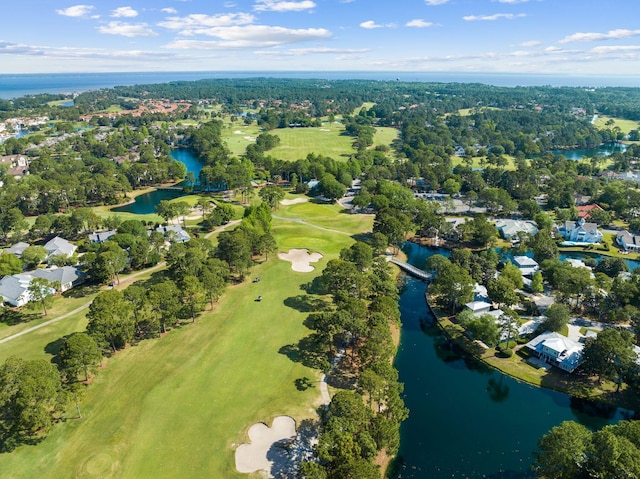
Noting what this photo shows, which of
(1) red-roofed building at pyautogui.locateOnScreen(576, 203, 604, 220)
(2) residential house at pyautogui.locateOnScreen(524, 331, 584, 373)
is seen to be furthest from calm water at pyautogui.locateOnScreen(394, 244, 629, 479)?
(1) red-roofed building at pyautogui.locateOnScreen(576, 203, 604, 220)

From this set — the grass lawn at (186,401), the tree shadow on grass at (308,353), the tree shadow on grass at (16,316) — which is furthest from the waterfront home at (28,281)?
the tree shadow on grass at (308,353)

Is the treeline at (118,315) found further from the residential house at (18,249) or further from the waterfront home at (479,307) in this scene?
the waterfront home at (479,307)

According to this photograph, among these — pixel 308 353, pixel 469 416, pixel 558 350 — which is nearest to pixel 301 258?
pixel 308 353

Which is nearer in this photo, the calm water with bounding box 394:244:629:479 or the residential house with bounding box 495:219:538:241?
the calm water with bounding box 394:244:629:479

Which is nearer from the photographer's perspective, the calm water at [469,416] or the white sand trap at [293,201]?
the calm water at [469,416]

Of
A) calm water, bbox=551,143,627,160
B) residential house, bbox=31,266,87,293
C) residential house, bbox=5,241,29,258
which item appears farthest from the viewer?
calm water, bbox=551,143,627,160

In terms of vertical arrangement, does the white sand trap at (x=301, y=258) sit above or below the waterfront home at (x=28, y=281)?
below

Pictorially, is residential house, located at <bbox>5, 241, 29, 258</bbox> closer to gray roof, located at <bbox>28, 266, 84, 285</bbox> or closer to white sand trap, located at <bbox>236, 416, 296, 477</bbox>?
gray roof, located at <bbox>28, 266, 84, 285</bbox>

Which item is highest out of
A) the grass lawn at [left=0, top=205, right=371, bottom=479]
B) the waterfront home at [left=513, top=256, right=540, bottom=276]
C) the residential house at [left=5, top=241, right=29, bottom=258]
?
the residential house at [left=5, top=241, right=29, bottom=258]
